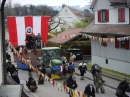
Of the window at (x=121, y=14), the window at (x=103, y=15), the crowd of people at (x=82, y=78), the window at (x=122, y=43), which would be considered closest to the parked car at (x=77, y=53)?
the window at (x=103, y=15)

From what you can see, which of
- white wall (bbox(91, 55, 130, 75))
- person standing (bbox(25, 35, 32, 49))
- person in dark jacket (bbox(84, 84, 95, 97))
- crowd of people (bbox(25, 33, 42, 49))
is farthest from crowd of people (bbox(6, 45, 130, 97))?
white wall (bbox(91, 55, 130, 75))

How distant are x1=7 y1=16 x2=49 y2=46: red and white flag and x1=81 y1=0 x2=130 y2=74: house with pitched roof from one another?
252 inches

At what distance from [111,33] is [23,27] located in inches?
324

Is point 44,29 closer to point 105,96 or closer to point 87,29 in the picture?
point 105,96

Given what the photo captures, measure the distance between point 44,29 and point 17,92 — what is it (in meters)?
13.3

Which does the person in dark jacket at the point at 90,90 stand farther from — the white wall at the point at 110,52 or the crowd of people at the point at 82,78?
the white wall at the point at 110,52

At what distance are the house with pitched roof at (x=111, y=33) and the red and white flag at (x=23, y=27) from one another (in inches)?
252

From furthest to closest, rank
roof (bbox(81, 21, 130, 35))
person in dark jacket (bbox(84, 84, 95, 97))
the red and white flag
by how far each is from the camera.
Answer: roof (bbox(81, 21, 130, 35)), the red and white flag, person in dark jacket (bbox(84, 84, 95, 97))

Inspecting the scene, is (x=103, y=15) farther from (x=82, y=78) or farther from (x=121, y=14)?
(x=82, y=78)

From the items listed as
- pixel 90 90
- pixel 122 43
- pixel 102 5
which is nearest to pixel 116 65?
pixel 122 43

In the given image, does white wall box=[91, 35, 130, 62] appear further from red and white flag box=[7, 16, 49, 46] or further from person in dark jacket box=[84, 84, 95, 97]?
person in dark jacket box=[84, 84, 95, 97]

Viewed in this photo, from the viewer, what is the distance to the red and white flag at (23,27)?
19891 millimetres

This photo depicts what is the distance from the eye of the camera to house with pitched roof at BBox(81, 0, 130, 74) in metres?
24.8

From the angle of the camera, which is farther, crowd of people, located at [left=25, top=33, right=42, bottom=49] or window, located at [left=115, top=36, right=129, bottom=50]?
window, located at [left=115, top=36, right=129, bottom=50]
